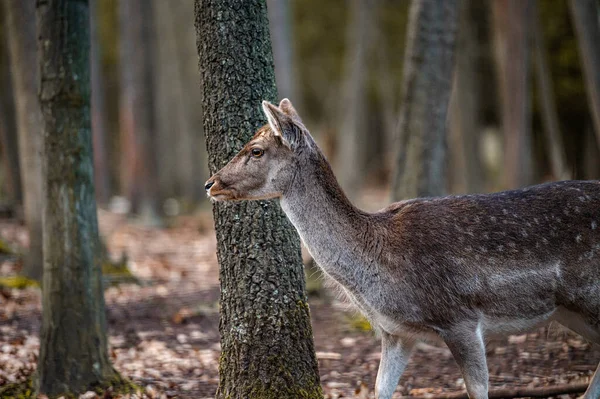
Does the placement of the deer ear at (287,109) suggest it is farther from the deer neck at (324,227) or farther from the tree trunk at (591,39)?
the tree trunk at (591,39)

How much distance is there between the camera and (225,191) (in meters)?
5.77

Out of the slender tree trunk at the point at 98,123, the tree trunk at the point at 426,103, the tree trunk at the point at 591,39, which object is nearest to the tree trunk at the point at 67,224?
the tree trunk at the point at 426,103

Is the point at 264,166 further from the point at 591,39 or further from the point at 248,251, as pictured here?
the point at 591,39

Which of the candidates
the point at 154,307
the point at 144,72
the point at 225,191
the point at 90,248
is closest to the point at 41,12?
the point at 90,248

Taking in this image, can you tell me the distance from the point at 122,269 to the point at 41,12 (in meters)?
5.96

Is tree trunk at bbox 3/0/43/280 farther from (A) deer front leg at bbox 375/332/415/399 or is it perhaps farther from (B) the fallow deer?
(A) deer front leg at bbox 375/332/415/399

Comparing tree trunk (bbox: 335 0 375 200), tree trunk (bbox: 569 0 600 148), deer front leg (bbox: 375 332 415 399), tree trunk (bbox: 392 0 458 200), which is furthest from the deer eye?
tree trunk (bbox: 335 0 375 200)

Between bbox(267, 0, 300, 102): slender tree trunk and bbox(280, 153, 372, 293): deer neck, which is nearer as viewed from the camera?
bbox(280, 153, 372, 293): deer neck

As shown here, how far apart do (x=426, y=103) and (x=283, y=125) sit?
421cm

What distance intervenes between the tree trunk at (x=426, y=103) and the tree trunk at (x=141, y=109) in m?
11.3

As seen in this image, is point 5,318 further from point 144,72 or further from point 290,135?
point 144,72

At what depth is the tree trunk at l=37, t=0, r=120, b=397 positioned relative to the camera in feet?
22.8

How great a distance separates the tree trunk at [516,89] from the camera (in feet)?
53.7

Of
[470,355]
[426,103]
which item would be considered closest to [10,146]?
[426,103]
